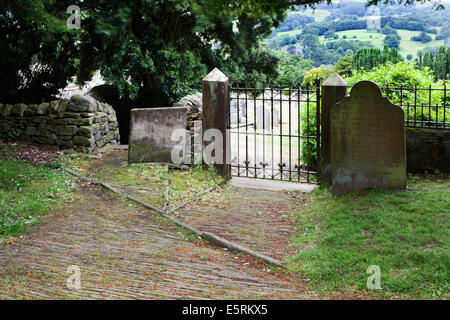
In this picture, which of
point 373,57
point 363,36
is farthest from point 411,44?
point 373,57

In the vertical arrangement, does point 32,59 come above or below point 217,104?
above

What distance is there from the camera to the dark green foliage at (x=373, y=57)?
1995 cm

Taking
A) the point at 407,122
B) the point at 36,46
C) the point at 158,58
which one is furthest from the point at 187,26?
the point at 407,122

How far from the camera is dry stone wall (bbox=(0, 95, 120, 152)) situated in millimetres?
11211

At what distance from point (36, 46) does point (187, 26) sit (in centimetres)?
444

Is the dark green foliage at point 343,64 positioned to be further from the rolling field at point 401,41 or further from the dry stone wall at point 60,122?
the dry stone wall at point 60,122

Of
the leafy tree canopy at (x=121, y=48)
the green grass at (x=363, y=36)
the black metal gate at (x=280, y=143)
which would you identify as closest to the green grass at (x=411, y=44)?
the green grass at (x=363, y=36)

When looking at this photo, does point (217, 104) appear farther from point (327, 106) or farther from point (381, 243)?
point (381, 243)

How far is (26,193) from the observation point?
820cm

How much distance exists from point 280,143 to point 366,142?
3.44 metres

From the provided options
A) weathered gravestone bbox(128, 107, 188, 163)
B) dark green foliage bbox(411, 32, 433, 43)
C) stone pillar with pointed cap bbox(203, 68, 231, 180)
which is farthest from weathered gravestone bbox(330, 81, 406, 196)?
dark green foliage bbox(411, 32, 433, 43)

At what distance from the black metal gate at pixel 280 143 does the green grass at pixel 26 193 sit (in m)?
3.33

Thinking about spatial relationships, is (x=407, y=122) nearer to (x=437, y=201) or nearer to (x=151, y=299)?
(x=437, y=201)

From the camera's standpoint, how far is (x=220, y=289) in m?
5.25
